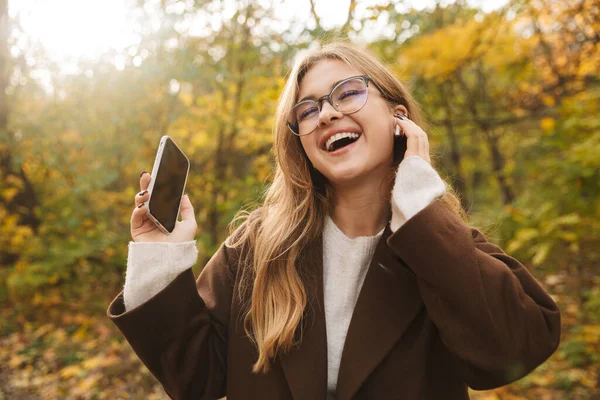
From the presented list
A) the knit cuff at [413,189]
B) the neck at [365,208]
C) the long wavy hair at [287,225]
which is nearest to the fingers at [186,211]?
the long wavy hair at [287,225]

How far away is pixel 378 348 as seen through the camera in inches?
58.4

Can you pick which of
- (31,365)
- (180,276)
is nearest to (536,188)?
(180,276)

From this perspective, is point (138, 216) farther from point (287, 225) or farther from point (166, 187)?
point (287, 225)

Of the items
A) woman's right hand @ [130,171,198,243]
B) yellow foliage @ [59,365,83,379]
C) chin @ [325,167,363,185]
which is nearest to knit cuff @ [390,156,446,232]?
chin @ [325,167,363,185]

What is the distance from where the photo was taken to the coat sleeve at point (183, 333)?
1441 millimetres

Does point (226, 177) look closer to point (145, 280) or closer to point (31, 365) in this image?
point (31, 365)

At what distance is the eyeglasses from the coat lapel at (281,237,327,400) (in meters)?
0.58

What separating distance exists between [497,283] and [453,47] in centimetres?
432

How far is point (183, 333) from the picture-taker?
1501mm

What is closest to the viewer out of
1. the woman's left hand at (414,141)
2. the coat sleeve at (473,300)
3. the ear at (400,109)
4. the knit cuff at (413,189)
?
the coat sleeve at (473,300)

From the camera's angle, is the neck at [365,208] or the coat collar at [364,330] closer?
the coat collar at [364,330]

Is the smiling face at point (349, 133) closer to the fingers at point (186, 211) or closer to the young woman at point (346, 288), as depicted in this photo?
the young woman at point (346, 288)

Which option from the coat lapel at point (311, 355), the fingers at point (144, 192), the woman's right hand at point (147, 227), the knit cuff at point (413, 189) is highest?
the fingers at point (144, 192)

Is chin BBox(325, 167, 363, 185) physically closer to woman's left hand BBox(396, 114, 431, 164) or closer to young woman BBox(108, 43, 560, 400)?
young woman BBox(108, 43, 560, 400)
